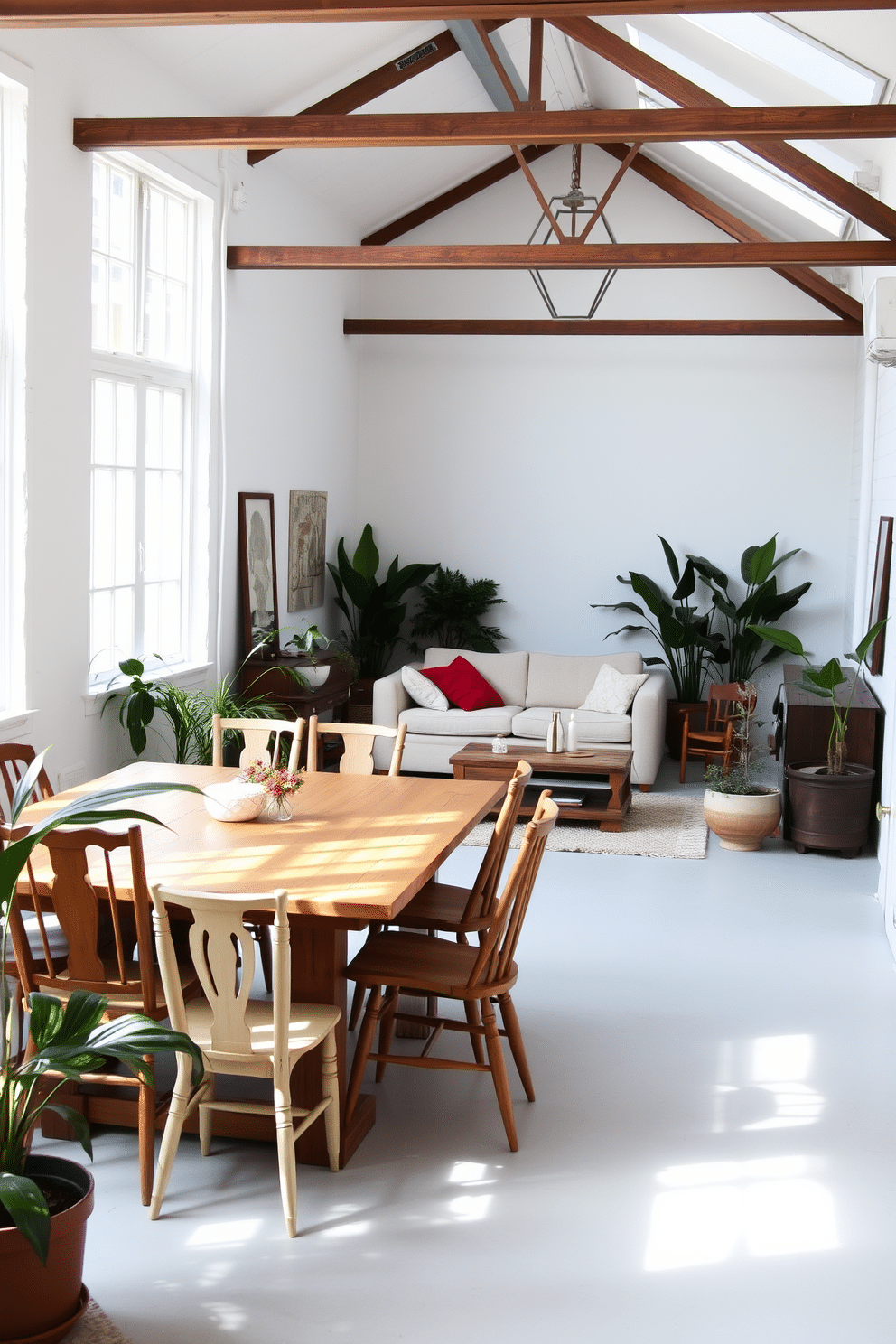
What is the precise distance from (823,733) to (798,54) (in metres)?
3.65

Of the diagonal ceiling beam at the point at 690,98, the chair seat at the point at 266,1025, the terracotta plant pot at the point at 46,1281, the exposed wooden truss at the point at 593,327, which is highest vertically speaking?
the diagonal ceiling beam at the point at 690,98

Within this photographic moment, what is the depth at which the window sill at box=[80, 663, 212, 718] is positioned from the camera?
5.98 m

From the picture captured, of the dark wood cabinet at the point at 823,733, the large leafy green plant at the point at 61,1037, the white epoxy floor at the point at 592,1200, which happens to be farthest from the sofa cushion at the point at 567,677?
the large leafy green plant at the point at 61,1037

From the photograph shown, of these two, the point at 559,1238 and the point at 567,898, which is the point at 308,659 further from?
the point at 559,1238

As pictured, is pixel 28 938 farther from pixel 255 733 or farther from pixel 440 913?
pixel 255 733

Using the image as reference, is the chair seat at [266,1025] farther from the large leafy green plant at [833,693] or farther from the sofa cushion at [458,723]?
the sofa cushion at [458,723]

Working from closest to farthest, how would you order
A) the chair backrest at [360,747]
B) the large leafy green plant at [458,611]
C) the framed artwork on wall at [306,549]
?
the chair backrest at [360,747] → the framed artwork on wall at [306,549] → the large leafy green plant at [458,611]

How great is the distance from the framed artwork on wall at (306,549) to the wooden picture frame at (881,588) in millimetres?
4021

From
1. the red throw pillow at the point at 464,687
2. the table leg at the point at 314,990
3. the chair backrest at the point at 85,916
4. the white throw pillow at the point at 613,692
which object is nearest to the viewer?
the chair backrest at the point at 85,916

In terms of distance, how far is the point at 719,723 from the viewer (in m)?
9.48

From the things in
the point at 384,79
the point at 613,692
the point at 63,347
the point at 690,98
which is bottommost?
the point at 613,692

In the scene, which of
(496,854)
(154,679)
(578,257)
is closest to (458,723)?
(154,679)

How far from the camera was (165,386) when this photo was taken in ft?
22.9

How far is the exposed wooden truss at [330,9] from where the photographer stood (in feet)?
11.9
